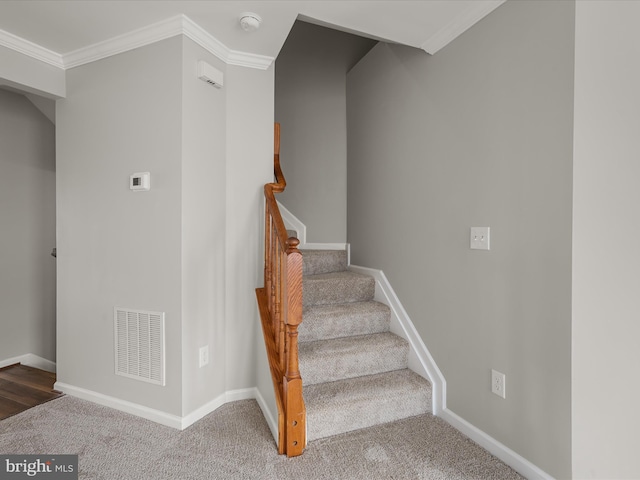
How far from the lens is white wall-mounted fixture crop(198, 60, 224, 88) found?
2039 millimetres

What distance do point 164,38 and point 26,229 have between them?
2240 mm

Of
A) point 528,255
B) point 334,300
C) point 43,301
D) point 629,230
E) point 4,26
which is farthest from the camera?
point 43,301

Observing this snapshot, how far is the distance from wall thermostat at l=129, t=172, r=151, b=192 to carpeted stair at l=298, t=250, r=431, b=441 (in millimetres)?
1229

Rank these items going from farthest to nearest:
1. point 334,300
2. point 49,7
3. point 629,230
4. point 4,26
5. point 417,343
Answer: point 334,300
point 417,343
point 4,26
point 49,7
point 629,230

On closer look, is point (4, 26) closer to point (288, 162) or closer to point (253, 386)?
point (288, 162)

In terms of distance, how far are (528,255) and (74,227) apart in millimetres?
2657

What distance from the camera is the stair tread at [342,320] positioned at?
2.35 meters

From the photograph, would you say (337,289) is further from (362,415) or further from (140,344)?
(140,344)

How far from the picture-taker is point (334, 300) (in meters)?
2.67

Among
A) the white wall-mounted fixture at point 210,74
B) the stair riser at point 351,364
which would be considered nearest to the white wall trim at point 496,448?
the stair riser at point 351,364

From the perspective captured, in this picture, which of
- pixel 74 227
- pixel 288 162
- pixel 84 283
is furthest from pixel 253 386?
pixel 288 162

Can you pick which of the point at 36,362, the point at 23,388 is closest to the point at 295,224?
the point at 23,388

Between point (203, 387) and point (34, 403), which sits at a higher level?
point (203, 387)

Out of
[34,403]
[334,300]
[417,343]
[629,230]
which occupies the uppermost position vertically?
[629,230]
